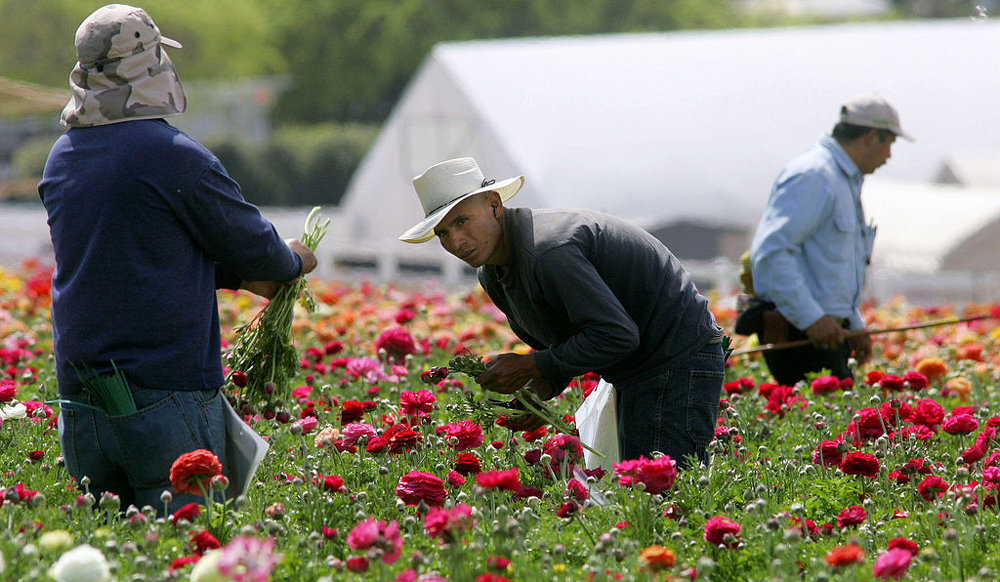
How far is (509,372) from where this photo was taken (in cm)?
346

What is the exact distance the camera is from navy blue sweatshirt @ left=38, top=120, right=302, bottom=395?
3098 mm

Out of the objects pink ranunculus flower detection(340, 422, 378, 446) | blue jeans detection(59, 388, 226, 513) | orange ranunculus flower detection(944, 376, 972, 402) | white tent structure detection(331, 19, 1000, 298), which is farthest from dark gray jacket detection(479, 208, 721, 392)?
white tent structure detection(331, 19, 1000, 298)

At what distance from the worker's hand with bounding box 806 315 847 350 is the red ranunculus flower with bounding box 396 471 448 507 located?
2.62 meters

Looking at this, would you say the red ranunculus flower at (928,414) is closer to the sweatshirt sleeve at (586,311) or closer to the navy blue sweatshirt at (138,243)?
the sweatshirt sleeve at (586,311)

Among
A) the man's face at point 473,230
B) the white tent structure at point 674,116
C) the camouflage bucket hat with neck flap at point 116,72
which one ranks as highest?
the camouflage bucket hat with neck flap at point 116,72

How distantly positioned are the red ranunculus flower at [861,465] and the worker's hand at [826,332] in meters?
2.05

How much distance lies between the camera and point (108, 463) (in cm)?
327

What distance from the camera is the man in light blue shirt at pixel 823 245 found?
5.34m

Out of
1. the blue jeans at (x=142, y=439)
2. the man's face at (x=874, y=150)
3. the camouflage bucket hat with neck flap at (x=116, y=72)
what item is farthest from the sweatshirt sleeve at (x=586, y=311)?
the man's face at (x=874, y=150)

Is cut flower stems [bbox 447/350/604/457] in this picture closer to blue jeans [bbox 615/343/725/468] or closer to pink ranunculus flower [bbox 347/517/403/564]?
blue jeans [bbox 615/343/725/468]

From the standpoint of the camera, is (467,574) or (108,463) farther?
(108,463)

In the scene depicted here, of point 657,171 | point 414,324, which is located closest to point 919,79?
point 657,171

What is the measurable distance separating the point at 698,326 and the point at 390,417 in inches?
47.2

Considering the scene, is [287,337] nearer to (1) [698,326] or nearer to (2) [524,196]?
(1) [698,326]
